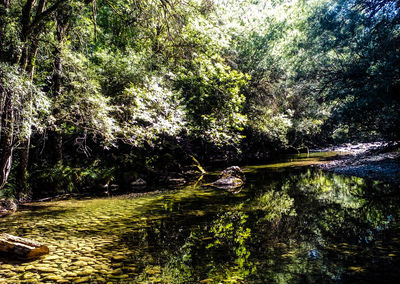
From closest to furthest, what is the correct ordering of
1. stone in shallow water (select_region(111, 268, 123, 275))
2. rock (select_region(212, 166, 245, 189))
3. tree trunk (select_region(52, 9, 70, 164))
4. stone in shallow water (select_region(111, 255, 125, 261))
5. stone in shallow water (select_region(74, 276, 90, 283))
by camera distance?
stone in shallow water (select_region(74, 276, 90, 283)) → stone in shallow water (select_region(111, 268, 123, 275)) → stone in shallow water (select_region(111, 255, 125, 261)) → tree trunk (select_region(52, 9, 70, 164)) → rock (select_region(212, 166, 245, 189))

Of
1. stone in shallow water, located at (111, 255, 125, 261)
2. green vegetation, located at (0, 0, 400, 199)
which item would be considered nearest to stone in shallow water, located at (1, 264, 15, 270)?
stone in shallow water, located at (111, 255, 125, 261)

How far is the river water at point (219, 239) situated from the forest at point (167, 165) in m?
0.04

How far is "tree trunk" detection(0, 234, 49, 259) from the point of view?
4.75m

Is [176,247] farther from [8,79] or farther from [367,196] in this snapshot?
[367,196]

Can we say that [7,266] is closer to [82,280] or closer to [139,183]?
[82,280]

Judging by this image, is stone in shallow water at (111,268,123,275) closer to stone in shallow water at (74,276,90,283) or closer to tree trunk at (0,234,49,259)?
stone in shallow water at (74,276,90,283)

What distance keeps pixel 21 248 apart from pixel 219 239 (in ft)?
12.8

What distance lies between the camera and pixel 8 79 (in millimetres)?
6602

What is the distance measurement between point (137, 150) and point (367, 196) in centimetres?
1262

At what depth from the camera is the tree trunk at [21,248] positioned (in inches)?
187

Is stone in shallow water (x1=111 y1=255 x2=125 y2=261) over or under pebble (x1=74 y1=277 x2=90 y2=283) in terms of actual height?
over

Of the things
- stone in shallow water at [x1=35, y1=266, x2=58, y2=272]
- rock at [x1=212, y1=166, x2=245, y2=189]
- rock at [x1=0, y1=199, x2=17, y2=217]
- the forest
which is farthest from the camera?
rock at [x1=212, y1=166, x2=245, y2=189]

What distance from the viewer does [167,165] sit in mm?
16969

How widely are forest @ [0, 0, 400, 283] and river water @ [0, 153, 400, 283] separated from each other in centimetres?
4
